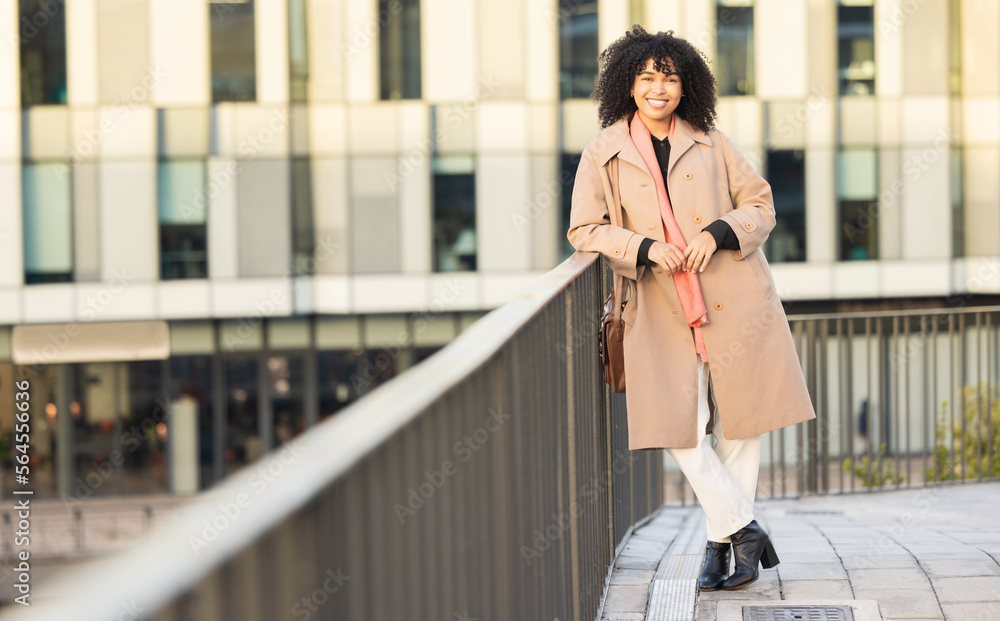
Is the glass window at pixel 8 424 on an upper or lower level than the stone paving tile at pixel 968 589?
lower

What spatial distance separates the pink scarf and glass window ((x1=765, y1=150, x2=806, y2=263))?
18.0 meters

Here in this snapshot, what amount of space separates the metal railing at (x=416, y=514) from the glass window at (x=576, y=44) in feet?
58.3

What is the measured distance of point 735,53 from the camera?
20812 millimetres

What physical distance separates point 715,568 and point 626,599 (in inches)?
12.6

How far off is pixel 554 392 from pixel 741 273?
3.87 ft

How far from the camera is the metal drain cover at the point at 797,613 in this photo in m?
3.38

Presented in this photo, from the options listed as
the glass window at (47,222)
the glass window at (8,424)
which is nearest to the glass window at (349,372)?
the glass window at (47,222)

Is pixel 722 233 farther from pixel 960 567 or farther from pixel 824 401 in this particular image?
pixel 824 401

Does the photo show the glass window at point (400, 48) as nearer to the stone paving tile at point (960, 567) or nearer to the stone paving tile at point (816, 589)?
the stone paving tile at point (960, 567)

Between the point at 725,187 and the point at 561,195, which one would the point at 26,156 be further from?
the point at 725,187

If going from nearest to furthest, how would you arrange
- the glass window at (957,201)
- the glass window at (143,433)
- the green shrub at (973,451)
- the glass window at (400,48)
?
the green shrub at (973,451)
the glass window at (400,48)
the glass window at (143,433)
the glass window at (957,201)

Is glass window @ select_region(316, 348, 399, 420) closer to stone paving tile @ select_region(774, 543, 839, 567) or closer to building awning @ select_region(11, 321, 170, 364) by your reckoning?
building awning @ select_region(11, 321, 170, 364)

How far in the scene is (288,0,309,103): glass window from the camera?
66.4 feet

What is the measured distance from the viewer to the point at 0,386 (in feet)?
66.4
